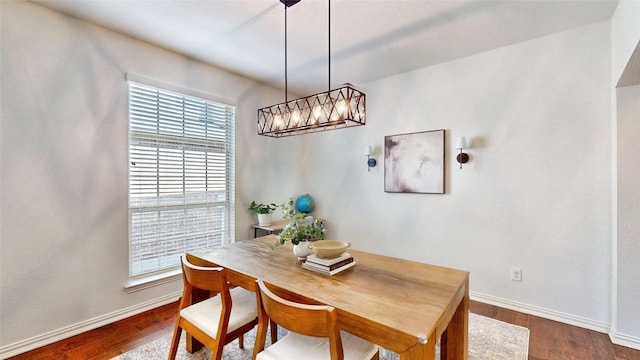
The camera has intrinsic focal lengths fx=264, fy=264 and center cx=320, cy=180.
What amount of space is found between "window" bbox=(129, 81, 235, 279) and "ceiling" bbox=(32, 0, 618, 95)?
1.90ft

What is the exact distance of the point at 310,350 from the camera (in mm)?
1280

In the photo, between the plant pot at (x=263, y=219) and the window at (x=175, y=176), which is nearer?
the window at (x=175, y=176)

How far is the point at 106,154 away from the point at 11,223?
29.9 inches

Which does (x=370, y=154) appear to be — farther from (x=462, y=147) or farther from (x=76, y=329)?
(x=76, y=329)

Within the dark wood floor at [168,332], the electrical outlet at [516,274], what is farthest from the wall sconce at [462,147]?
the dark wood floor at [168,332]

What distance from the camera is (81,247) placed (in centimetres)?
218

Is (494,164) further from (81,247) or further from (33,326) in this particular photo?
(33,326)

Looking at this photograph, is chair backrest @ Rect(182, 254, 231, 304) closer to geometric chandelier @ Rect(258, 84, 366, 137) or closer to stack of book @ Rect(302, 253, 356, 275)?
stack of book @ Rect(302, 253, 356, 275)

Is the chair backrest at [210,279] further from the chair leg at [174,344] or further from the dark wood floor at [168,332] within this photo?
the dark wood floor at [168,332]

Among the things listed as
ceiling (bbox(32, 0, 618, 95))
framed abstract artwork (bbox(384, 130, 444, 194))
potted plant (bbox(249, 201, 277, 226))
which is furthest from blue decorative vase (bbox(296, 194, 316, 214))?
ceiling (bbox(32, 0, 618, 95))

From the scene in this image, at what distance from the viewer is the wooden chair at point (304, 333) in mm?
1068

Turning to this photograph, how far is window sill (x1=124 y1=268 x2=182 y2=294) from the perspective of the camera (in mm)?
2449

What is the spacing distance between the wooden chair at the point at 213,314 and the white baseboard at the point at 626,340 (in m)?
2.73

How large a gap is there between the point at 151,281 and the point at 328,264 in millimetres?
2004
